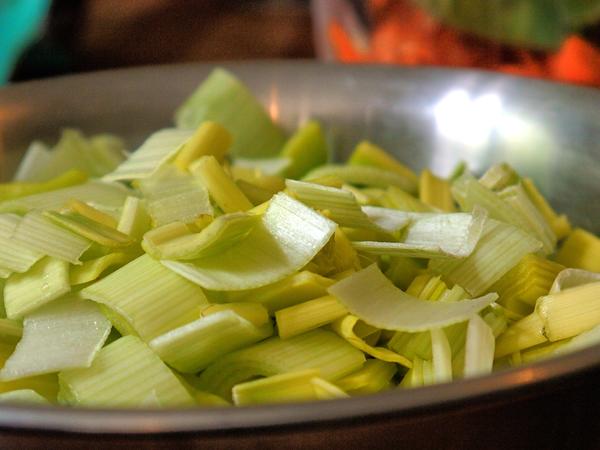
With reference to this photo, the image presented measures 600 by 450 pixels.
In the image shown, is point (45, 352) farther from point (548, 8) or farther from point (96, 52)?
point (96, 52)

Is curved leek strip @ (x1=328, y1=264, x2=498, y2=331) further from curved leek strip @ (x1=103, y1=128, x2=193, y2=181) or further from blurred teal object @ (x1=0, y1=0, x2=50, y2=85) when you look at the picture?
blurred teal object @ (x1=0, y1=0, x2=50, y2=85)

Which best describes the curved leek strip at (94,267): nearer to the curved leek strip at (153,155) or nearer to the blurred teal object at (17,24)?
the curved leek strip at (153,155)

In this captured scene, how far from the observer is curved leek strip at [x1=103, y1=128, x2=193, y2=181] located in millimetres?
822

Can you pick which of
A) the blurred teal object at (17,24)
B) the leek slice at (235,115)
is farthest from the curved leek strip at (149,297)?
the blurred teal object at (17,24)

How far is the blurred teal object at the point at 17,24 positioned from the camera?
64.7 inches

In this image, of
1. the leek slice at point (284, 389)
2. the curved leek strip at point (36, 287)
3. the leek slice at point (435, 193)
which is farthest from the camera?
the leek slice at point (435, 193)

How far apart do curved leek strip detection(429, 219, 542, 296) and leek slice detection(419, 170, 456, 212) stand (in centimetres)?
18

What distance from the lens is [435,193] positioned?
3.01ft

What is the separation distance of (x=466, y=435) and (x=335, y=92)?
27.7 inches

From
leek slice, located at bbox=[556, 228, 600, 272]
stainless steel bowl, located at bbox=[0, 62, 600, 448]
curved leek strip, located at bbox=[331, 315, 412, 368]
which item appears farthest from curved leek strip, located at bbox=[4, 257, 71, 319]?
leek slice, located at bbox=[556, 228, 600, 272]

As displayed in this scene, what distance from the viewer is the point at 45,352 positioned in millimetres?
597

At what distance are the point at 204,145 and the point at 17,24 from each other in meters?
1.00

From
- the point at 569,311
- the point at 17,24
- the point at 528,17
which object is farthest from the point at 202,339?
the point at 17,24

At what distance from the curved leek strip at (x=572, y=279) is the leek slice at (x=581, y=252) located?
10 cm
